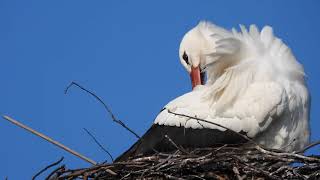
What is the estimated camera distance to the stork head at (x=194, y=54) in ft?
32.2

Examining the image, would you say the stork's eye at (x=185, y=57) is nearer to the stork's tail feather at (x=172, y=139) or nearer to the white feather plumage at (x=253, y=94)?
the white feather plumage at (x=253, y=94)

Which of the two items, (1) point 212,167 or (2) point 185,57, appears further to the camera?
(2) point 185,57

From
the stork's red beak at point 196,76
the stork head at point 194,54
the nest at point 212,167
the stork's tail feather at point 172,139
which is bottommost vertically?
the nest at point 212,167

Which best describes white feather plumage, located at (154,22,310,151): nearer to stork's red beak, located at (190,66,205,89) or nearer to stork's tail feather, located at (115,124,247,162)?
stork's tail feather, located at (115,124,247,162)

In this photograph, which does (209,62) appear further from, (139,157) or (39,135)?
(39,135)

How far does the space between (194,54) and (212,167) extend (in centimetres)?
201

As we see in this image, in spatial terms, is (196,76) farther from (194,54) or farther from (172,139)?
(172,139)

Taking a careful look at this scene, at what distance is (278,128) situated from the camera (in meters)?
8.62

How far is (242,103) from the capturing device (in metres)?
8.61

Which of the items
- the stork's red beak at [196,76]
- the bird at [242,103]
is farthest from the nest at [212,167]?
the stork's red beak at [196,76]

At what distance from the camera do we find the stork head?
9.81 metres

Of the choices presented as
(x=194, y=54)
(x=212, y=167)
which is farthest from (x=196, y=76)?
(x=212, y=167)

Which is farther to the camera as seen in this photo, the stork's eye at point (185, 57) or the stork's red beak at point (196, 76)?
the stork's eye at point (185, 57)

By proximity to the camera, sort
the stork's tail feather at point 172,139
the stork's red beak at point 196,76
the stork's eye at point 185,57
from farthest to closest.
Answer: the stork's eye at point 185,57 < the stork's red beak at point 196,76 < the stork's tail feather at point 172,139
